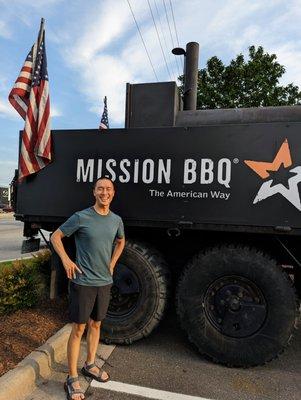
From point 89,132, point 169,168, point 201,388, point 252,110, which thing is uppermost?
point 252,110

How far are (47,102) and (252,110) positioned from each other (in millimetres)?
2493

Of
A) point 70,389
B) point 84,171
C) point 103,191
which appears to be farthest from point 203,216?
point 70,389

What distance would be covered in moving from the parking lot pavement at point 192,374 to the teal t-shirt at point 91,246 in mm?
978

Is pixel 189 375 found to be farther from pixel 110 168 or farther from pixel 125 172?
pixel 110 168

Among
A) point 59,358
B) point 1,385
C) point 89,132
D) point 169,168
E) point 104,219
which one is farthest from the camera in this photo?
point 89,132

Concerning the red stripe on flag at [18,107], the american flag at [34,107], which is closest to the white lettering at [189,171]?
the american flag at [34,107]

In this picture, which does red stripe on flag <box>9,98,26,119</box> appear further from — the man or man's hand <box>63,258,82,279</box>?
man's hand <box>63,258,82,279</box>

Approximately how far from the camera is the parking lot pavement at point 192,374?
3.39 meters

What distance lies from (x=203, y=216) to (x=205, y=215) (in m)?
0.02

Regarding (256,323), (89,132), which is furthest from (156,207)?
(256,323)

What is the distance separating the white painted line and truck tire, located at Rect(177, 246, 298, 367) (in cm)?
77

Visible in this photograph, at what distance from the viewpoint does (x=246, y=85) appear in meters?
16.7

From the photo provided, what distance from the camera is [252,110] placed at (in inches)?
177

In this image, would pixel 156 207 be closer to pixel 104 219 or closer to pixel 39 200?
pixel 104 219
